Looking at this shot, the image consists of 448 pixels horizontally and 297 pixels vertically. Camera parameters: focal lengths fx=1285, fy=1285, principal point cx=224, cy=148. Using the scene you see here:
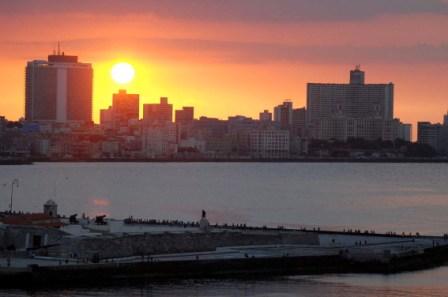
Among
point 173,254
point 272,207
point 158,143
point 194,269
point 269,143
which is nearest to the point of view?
point 194,269

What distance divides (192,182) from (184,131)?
9395 cm

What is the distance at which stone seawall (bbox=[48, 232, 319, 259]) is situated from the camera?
29.9m

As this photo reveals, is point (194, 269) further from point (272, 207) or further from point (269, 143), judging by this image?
point (269, 143)

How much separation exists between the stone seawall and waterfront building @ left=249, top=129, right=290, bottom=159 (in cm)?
14487

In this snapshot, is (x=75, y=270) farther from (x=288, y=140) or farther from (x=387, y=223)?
(x=288, y=140)

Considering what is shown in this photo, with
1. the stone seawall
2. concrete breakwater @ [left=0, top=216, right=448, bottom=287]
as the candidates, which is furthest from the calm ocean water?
the stone seawall

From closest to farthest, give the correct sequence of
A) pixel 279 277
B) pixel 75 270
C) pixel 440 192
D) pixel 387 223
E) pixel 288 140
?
pixel 75 270 < pixel 279 277 < pixel 387 223 < pixel 440 192 < pixel 288 140

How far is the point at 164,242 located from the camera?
31516 mm

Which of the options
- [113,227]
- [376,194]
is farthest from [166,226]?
[376,194]

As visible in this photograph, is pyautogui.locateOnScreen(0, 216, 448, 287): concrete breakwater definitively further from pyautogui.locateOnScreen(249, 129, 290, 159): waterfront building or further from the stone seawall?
pyautogui.locateOnScreen(249, 129, 290, 159): waterfront building

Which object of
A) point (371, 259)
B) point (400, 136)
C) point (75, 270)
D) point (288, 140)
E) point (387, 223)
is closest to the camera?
point (75, 270)

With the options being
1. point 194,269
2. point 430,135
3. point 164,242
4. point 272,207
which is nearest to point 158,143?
point 430,135

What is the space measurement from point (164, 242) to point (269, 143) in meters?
150

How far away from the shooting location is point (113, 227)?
34062mm
